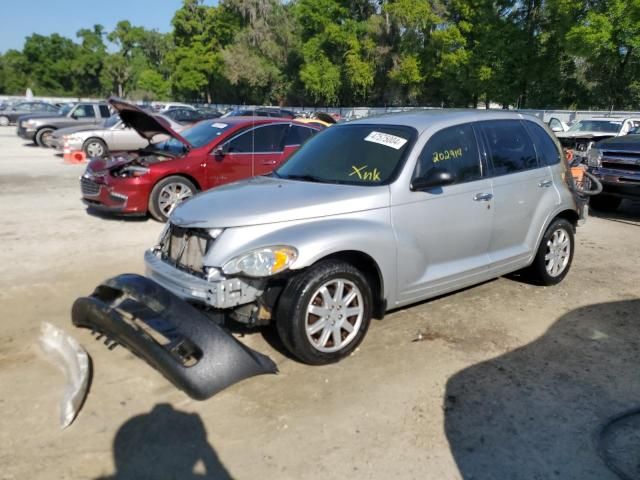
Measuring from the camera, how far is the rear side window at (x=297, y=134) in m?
9.27

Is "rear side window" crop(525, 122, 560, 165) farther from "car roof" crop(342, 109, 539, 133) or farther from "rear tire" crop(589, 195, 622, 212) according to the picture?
"rear tire" crop(589, 195, 622, 212)

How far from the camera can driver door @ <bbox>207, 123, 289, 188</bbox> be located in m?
8.68

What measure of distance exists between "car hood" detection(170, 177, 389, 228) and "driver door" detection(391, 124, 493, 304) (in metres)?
0.31

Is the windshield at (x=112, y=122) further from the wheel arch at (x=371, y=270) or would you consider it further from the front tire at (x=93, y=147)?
the wheel arch at (x=371, y=270)

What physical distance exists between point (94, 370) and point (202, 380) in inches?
42.1

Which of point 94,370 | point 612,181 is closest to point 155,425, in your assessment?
point 94,370

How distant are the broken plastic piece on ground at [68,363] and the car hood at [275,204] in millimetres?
1176

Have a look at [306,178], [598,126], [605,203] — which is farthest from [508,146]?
[598,126]

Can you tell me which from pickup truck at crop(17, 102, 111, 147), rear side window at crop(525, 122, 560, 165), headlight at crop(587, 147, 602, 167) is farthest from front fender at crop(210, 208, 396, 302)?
pickup truck at crop(17, 102, 111, 147)

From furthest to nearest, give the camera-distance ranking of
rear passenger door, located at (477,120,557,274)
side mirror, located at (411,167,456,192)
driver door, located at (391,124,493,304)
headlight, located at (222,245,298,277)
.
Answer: rear passenger door, located at (477,120,557,274)
driver door, located at (391,124,493,304)
side mirror, located at (411,167,456,192)
headlight, located at (222,245,298,277)

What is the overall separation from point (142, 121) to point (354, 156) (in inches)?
188

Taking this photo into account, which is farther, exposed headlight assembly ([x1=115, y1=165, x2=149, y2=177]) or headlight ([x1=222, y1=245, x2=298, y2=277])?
exposed headlight assembly ([x1=115, y1=165, x2=149, y2=177])

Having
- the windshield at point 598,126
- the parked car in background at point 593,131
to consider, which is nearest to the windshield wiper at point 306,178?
the parked car in background at point 593,131

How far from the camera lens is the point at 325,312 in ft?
12.7
